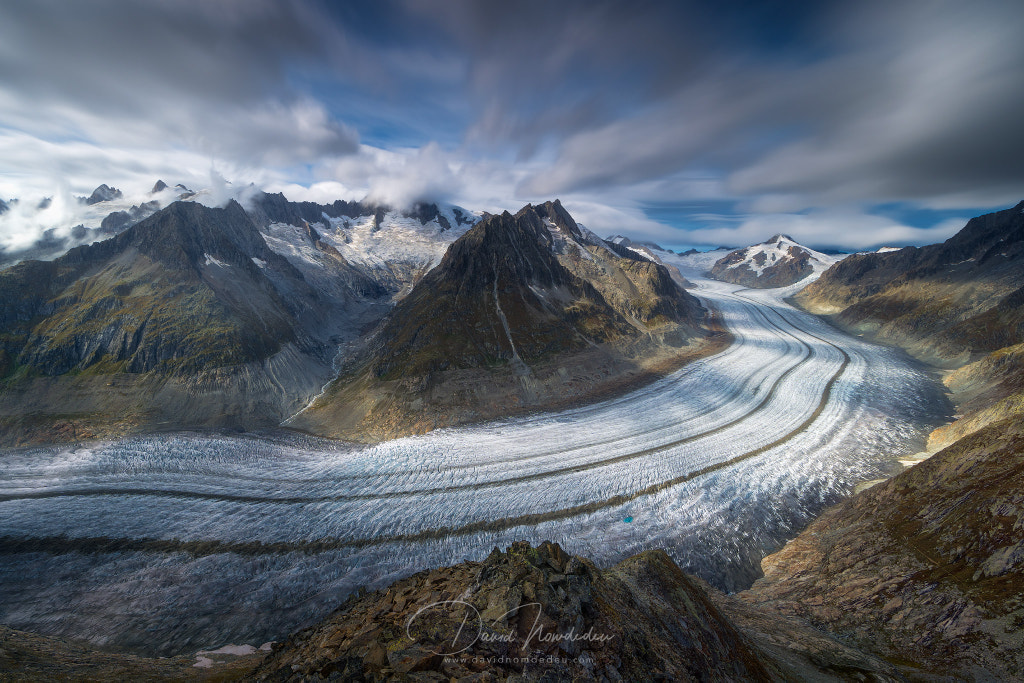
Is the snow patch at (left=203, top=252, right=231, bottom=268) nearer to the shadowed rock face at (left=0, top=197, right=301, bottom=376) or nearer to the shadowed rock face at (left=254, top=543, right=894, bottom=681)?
the shadowed rock face at (left=0, top=197, right=301, bottom=376)

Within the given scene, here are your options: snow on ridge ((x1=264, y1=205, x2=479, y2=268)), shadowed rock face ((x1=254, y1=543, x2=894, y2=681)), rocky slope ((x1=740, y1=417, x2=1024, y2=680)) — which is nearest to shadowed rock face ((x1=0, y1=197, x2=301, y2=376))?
shadowed rock face ((x1=254, y1=543, x2=894, y2=681))

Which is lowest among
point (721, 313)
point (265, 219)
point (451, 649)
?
point (451, 649)

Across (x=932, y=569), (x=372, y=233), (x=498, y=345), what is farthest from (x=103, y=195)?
(x=932, y=569)

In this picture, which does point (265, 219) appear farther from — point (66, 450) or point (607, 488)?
point (607, 488)

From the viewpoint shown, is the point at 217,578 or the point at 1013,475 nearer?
the point at 1013,475

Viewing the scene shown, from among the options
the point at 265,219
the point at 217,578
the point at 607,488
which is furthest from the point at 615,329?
the point at 265,219

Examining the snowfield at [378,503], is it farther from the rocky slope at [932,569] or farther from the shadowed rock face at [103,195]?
the shadowed rock face at [103,195]

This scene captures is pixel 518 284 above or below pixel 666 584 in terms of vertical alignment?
above
